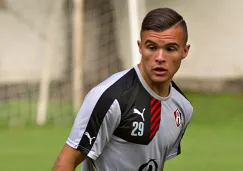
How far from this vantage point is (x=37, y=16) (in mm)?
15695

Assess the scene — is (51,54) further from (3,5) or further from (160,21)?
(160,21)

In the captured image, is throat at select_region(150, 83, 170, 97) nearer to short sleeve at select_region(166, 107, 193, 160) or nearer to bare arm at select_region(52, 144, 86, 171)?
short sleeve at select_region(166, 107, 193, 160)

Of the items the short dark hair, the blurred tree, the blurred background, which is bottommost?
the blurred background

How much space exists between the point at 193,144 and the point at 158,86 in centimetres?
691

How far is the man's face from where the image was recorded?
4227 mm

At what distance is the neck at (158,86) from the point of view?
4.41 meters

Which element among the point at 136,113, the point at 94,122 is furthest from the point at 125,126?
the point at 94,122

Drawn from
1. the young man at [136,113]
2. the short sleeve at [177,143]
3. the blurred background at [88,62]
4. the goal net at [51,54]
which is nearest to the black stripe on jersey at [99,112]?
the young man at [136,113]

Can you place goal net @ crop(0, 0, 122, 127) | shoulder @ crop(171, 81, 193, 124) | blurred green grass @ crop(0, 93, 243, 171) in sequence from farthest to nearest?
goal net @ crop(0, 0, 122, 127), blurred green grass @ crop(0, 93, 243, 171), shoulder @ crop(171, 81, 193, 124)

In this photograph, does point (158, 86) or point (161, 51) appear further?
point (158, 86)

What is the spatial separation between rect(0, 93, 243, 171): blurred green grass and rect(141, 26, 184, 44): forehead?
5.30 m

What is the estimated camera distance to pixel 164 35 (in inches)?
166

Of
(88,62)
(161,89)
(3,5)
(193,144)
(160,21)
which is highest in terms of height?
(3,5)

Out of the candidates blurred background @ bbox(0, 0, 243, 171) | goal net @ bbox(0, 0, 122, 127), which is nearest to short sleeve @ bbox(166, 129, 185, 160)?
blurred background @ bbox(0, 0, 243, 171)
